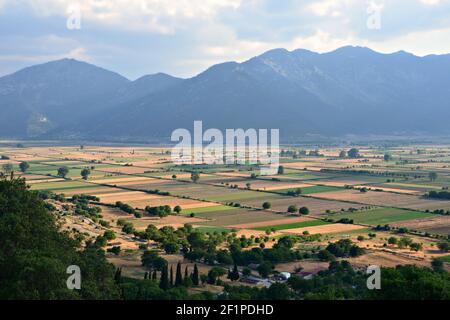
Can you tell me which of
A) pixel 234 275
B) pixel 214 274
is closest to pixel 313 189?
pixel 234 275

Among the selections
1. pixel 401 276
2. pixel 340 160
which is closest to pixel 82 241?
pixel 401 276

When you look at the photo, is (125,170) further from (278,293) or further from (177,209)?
(278,293)

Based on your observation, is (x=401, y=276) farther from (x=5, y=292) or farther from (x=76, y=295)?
(x=5, y=292)

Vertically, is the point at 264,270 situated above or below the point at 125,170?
below

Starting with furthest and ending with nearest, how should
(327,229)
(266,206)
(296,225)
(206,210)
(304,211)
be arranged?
(266,206), (206,210), (304,211), (296,225), (327,229)

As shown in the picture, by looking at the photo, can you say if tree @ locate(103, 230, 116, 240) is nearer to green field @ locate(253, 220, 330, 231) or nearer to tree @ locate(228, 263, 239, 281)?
green field @ locate(253, 220, 330, 231)

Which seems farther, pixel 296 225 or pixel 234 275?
pixel 296 225

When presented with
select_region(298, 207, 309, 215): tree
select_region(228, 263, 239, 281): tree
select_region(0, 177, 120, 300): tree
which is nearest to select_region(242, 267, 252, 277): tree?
select_region(228, 263, 239, 281): tree

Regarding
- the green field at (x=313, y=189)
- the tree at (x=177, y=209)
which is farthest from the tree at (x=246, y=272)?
the green field at (x=313, y=189)

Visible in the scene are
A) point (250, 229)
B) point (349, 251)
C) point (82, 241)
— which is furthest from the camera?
point (250, 229)
